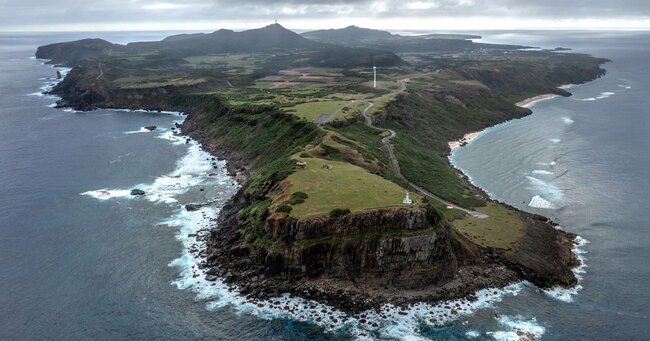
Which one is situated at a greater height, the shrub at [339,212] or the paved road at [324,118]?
the paved road at [324,118]

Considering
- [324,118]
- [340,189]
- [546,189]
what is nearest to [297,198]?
[340,189]

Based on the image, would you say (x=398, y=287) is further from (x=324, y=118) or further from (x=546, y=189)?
(x=324, y=118)

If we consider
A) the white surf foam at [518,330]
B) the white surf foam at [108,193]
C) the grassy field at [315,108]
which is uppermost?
the grassy field at [315,108]

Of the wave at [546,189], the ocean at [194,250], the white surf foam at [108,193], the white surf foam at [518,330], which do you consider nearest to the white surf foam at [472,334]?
the ocean at [194,250]

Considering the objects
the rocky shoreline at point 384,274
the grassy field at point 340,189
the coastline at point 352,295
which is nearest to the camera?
the coastline at point 352,295

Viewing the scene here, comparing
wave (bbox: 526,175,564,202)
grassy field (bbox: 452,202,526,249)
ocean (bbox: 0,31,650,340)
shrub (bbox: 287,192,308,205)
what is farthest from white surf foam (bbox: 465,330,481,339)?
wave (bbox: 526,175,564,202)

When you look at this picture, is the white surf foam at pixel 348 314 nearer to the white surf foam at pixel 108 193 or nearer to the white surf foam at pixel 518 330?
the white surf foam at pixel 518 330
